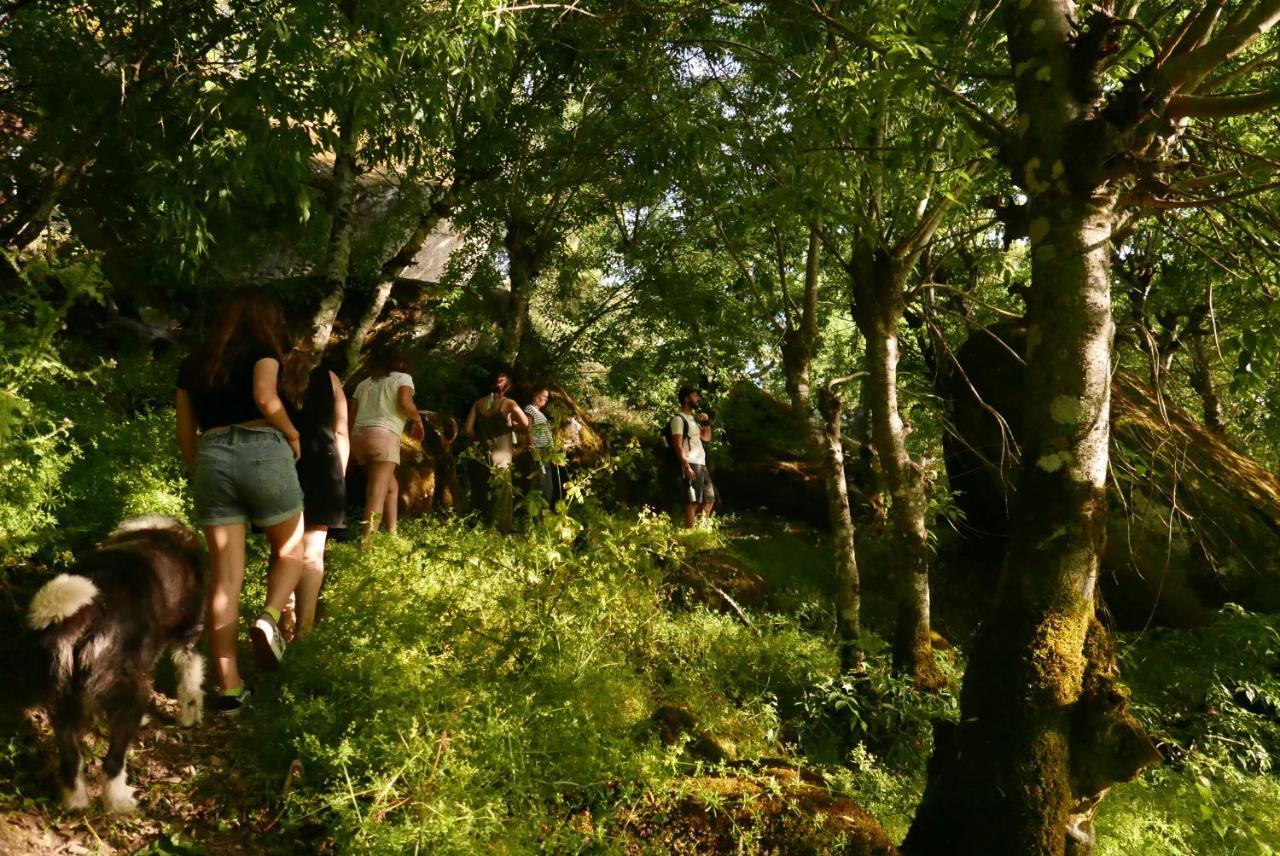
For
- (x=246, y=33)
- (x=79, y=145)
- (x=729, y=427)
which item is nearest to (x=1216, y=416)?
(x=729, y=427)

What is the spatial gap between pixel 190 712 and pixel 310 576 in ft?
2.96

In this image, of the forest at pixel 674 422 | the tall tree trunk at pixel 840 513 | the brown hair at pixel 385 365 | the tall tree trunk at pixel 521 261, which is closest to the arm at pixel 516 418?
the forest at pixel 674 422

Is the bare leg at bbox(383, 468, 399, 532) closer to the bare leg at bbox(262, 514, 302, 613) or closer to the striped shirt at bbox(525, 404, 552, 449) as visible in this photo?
the striped shirt at bbox(525, 404, 552, 449)

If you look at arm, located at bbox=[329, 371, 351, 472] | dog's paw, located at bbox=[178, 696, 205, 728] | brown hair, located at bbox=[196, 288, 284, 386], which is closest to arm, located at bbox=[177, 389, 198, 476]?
brown hair, located at bbox=[196, 288, 284, 386]

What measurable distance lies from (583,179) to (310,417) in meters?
5.96

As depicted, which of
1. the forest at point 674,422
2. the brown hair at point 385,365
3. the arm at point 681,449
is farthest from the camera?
the arm at point 681,449

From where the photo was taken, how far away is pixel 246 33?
7012 millimetres

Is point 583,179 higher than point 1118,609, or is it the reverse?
point 583,179

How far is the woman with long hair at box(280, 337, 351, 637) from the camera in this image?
14.2 ft

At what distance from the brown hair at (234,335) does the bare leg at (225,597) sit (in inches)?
29.4

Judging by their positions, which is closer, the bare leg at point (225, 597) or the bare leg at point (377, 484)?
the bare leg at point (225, 597)

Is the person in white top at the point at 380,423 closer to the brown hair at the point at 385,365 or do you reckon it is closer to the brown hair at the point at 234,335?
the brown hair at the point at 385,365

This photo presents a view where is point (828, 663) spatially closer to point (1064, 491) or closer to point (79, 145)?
point (1064, 491)

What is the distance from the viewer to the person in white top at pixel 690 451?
388 inches
